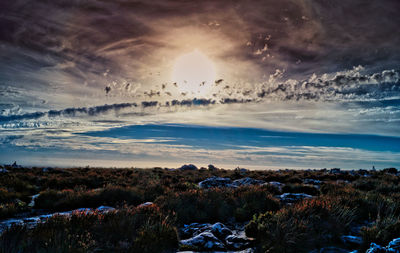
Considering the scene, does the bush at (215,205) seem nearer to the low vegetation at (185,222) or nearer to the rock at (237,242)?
the low vegetation at (185,222)

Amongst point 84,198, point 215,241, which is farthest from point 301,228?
point 84,198

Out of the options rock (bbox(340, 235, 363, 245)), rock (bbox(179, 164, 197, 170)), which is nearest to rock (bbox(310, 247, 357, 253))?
rock (bbox(340, 235, 363, 245))

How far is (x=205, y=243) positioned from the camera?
21.3 feet

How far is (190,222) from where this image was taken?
30.3 feet

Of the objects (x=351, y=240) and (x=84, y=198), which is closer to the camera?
(x=351, y=240)

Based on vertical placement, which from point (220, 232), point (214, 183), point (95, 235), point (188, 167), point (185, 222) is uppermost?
point (95, 235)

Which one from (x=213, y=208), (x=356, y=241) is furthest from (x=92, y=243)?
(x=356, y=241)

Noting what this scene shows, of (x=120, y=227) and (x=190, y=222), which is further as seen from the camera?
(x=190, y=222)

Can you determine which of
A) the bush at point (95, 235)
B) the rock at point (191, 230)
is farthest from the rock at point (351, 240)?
the bush at point (95, 235)

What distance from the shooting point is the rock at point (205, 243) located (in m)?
6.37

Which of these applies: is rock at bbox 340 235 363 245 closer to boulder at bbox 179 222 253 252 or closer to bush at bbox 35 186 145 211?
boulder at bbox 179 222 253 252

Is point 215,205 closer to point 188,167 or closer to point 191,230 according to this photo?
point 191,230

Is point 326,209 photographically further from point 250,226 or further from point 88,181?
point 88,181

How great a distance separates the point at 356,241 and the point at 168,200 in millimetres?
6437
